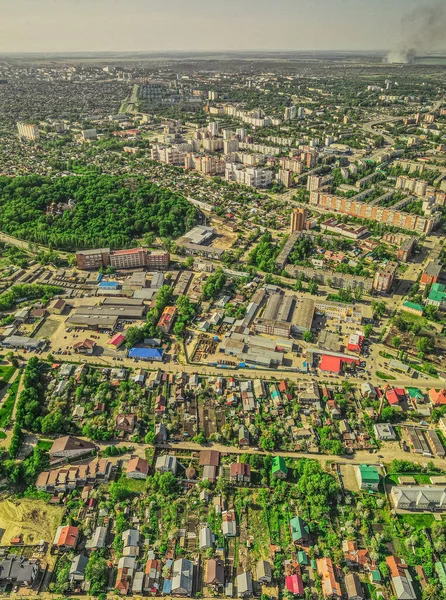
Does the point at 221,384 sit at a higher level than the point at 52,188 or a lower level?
lower

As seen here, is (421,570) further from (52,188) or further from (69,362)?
(52,188)

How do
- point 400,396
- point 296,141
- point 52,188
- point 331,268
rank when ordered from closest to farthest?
point 400,396 → point 331,268 → point 52,188 → point 296,141

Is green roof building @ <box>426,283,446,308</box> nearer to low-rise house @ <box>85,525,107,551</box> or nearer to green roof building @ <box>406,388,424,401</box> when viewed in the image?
green roof building @ <box>406,388,424,401</box>

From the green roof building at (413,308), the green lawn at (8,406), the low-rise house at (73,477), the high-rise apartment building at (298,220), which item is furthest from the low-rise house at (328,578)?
the high-rise apartment building at (298,220)

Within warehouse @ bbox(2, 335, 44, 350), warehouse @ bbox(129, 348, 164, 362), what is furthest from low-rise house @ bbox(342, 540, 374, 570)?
warehouse @ bbox(2, 335, 44, 350)

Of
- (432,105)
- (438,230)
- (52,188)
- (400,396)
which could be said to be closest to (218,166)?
(52,188)

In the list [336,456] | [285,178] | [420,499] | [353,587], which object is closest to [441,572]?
[420,499]
